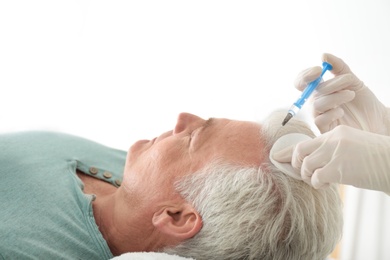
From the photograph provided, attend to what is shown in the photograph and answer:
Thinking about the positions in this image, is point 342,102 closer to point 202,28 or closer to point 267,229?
point 267,229

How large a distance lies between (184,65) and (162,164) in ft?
4.78

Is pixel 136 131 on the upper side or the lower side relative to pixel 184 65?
lower

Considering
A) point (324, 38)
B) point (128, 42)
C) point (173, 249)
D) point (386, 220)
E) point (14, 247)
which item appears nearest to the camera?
point (14, 247)

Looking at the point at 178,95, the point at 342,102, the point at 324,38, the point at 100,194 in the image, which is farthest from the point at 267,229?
the point at 178,95

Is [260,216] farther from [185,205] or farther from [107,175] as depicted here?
[107,175]

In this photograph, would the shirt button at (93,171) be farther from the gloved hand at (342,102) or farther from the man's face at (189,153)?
the gloved hand at (342,102)

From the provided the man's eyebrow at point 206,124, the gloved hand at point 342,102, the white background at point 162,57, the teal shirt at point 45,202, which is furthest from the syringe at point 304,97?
the white background at point 162,57

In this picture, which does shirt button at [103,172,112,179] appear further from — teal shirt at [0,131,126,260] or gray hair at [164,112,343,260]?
gray hair at [164,112,343,260]

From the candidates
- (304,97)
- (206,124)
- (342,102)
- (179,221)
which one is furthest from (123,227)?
(342,102)

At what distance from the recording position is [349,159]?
1023 millimetres

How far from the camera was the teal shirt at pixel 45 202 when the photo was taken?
3.82ft

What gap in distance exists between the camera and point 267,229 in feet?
3.87

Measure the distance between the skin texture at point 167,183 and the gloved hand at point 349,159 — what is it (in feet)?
0.76

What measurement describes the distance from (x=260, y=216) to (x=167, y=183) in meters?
0.30
